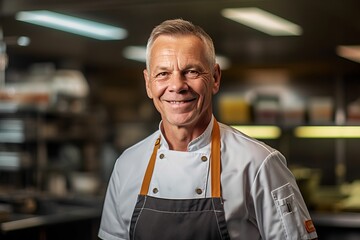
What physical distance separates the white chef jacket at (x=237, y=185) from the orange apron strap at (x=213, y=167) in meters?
0.01

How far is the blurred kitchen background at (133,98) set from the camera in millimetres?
4066

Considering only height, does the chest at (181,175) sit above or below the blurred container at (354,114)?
below

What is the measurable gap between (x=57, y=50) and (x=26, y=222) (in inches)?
120

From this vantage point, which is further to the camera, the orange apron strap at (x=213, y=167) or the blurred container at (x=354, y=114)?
the blurred container at (x=354, y=114)

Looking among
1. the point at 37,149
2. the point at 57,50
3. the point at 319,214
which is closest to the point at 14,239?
the point at 319,214

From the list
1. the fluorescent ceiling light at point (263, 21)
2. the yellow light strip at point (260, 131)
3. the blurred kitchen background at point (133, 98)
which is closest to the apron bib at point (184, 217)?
the blurred kitchen background at point (133, 98)

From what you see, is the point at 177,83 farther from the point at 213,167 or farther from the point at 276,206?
the point at 276,206

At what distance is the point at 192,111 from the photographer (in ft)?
6.42

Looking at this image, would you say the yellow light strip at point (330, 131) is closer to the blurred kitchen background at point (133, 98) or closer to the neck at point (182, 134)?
the blurred kitchen background at point (133, 98)

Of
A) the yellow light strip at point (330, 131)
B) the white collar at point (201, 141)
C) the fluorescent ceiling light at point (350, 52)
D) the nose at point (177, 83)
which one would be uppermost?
the fluorescent ceiling light at point (350, 52)

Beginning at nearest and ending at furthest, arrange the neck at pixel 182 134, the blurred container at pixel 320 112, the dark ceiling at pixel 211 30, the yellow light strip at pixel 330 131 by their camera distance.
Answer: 1. the neck at pixel 182 134
2. the dark ceiling at pixel 211 30
3. the yellow light strip at pixel 330 131
4. the blurred container at pixel 320 112

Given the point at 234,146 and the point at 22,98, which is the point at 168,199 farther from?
the point at 22,98

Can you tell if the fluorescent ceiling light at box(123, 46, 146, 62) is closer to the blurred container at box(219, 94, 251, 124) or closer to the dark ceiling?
the dark ceiling

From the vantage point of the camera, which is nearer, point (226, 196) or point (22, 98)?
point (226, 196)
